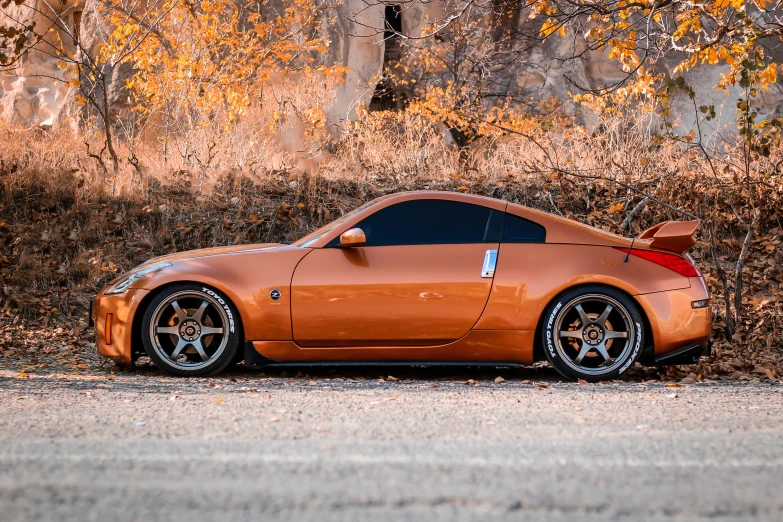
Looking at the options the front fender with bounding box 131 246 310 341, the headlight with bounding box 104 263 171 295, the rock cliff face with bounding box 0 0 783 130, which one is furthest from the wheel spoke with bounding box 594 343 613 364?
the rock cliff face with bounding box 0 0 783 130

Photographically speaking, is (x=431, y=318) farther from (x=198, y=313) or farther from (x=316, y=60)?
(x=316, y=60)

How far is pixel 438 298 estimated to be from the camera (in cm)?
667

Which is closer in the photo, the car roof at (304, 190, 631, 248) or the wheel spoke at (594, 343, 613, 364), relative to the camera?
the wheel spoke at (594, 343, 613, 364)

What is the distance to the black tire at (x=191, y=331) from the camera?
22.4 ft

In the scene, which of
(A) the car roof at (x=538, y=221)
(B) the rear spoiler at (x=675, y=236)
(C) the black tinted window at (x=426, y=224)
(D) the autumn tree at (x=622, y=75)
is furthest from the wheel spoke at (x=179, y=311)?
(D) the autumn tree at (x=622, y=75)

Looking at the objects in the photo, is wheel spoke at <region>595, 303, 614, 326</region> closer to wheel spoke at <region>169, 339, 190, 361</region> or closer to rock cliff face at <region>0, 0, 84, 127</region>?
wheel spoke at <region>169, 339, 190, 361</region>

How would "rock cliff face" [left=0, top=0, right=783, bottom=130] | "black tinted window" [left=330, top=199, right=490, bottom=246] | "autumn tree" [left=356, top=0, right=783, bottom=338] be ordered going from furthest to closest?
"rock cliff face" [left=0, top=0, right=783, bottom=130], "autumn tree" [left=356, top=0, right=783, bottom=338], "black tinted window" [left=330, top=199, right=490, bottom=246]

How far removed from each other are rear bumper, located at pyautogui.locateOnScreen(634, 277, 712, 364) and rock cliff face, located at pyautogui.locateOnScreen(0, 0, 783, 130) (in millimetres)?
14553

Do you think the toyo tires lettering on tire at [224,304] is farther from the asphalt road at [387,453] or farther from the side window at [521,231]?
the side window at [521,231]

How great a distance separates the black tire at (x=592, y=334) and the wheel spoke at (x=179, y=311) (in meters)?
2.54

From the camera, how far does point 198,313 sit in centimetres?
687

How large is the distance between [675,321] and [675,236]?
2.02 feet

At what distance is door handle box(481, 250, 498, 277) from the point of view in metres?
6.70

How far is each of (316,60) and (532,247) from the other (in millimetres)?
15493
